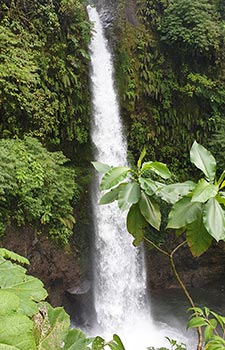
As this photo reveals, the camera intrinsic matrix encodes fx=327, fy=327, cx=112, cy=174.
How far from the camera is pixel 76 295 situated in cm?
648

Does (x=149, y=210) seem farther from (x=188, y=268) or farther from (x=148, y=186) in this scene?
(x=188, y=268)

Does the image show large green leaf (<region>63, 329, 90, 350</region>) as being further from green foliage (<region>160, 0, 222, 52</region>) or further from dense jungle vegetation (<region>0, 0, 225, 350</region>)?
green foliage (<region>160, 0, 222, 52</region>)

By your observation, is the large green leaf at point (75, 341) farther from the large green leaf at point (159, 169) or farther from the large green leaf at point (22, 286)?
the large green leaf at point (159, 169)

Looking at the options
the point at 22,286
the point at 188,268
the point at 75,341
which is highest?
the point at 22,286

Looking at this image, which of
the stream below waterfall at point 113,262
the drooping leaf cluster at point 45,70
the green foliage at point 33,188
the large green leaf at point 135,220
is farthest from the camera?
the stream below waterfall at point 113,262

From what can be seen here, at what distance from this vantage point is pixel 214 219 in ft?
3.83

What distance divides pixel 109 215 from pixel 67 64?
128 inches

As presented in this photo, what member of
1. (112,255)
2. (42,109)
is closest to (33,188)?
(42,109)

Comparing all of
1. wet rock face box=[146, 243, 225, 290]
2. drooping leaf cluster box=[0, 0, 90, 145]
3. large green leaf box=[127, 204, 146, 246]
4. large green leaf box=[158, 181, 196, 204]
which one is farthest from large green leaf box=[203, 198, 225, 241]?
wet rock face box=[146, 243, 225, 290]

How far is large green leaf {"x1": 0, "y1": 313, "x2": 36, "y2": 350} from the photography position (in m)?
0.62

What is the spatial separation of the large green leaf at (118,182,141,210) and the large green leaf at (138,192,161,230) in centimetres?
4

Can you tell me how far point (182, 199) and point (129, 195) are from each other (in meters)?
0.22

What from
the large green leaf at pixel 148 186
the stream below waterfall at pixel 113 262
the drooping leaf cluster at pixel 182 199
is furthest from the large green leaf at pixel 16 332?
the stream below waterfall at pixel 113 262

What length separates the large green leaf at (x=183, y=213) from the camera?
1228mm
